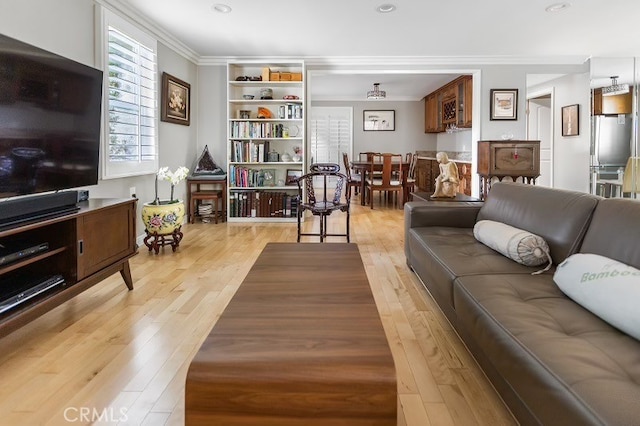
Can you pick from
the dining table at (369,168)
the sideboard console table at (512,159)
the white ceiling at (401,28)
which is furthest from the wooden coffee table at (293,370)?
Result: the dining table at (369,168)

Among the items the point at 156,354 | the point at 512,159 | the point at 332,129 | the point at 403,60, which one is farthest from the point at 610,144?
the point at 156,354

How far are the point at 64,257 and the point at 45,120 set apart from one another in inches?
30.5

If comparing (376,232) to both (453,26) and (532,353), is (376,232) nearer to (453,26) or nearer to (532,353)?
(453,26)

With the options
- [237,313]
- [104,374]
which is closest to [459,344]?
[237,313]

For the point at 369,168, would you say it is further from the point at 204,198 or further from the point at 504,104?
the point at 204,198

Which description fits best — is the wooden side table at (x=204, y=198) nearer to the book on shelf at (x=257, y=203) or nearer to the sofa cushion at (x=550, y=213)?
the book on shelf at (x=257, y=203)

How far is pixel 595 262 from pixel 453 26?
3814mm

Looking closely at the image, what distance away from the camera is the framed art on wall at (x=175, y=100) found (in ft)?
16.0

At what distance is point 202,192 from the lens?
579cm

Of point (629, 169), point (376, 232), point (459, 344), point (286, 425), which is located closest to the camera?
point (286, 425)

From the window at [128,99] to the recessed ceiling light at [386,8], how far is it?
2421mm

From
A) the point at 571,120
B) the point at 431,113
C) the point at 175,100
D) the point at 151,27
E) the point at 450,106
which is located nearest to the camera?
the point at 151,27

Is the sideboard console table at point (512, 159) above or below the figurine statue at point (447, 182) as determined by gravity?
above

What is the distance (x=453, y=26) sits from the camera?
453 centimetres
